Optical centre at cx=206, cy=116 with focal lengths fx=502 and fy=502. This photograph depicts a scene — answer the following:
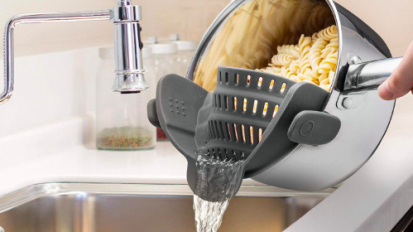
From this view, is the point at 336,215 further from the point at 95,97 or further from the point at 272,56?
the point at 95,97

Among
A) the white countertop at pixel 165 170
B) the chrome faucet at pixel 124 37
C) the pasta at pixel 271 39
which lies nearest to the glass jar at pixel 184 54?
the white countertop at pixel 165 170

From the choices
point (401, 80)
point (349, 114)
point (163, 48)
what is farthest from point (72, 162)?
point (401, 80)

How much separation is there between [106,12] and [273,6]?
1.16 feet

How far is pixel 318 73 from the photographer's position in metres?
0.75

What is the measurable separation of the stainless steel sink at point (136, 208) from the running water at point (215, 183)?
0.21 meters

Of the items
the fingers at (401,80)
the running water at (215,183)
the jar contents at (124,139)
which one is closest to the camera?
the fingers at (401,80)

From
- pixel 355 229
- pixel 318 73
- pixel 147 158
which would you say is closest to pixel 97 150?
pixel 147 158

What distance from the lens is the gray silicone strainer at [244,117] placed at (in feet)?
1.77

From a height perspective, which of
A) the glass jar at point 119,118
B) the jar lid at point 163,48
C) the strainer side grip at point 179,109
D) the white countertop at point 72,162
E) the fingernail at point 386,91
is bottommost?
the white countertop at point 72,162

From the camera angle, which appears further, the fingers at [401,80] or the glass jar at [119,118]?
the glass jar at [119,118]

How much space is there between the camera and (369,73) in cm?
56

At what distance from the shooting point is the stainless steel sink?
0.83 metres

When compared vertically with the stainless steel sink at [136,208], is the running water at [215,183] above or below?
above

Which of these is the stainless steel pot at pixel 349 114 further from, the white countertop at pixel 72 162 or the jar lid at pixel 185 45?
the jar lid at pixel 185 45
